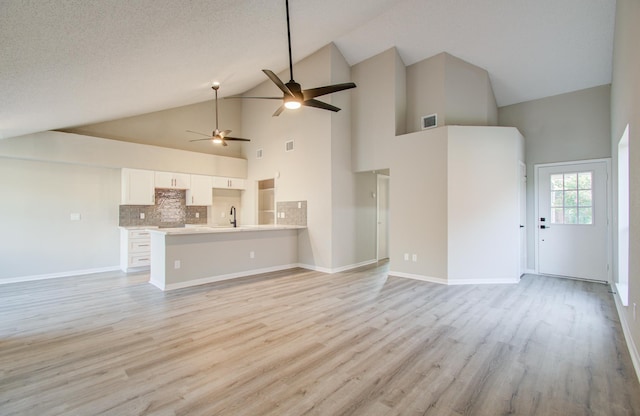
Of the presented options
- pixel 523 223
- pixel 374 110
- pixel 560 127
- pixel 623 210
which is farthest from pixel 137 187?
pixel 560 127

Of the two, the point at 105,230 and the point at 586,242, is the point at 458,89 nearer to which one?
the point at 586,242

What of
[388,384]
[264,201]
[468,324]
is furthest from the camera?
[264,201]

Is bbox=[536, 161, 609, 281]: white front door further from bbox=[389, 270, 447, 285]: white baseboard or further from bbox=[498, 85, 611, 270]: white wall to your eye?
bbox=[389, 270, 447, 285]: white baseboard

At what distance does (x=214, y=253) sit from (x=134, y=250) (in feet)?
6.98

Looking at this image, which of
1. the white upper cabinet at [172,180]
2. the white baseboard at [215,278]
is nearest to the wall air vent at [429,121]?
the white baseboard at [215,278]

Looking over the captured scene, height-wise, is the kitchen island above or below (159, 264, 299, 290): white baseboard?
above

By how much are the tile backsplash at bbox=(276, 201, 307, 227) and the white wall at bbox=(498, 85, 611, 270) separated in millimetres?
4556

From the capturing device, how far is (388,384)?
2.12 meters

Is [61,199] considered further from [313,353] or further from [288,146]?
[313,353]

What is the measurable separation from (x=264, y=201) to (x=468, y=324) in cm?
602

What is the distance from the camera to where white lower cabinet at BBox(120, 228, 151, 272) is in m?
5.93

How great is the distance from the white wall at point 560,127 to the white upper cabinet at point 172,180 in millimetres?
7164

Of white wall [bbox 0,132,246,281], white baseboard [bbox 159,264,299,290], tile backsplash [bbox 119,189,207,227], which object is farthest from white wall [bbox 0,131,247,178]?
white baseboard [bbox 159,264,299,290]

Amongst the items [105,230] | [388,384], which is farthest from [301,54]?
[388,384]
